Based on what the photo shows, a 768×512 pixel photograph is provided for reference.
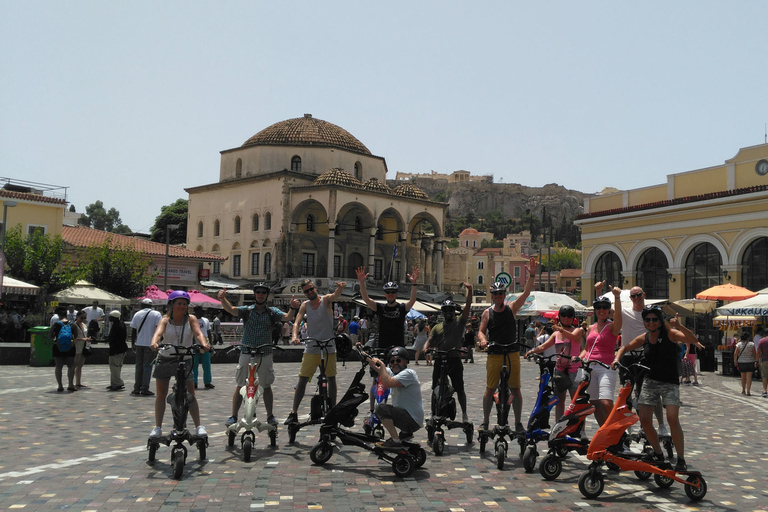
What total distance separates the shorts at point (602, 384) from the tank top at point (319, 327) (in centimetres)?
294

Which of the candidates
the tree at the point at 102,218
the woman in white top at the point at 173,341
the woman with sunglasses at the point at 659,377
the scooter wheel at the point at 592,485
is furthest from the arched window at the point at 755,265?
the tree at the point at 102,218

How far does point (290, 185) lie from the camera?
178 ft

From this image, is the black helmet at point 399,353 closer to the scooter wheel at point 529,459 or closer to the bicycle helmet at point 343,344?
the bicycle helmet at point 343,344

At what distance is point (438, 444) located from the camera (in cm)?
835

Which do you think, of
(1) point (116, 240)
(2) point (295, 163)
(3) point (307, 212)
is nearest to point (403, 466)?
(1) point (116, 240)

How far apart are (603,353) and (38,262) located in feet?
107

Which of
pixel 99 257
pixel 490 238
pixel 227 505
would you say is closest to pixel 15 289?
pixel 99 257

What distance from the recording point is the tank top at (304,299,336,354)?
353 inches

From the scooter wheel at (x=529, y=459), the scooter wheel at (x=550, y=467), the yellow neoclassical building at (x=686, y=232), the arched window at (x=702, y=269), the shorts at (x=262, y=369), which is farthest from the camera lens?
the arched window at (x=702, y=269)

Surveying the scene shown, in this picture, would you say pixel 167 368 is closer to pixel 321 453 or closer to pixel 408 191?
pixel 321 453

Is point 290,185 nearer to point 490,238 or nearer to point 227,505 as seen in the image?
point 227,505

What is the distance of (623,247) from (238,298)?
80.2 ft

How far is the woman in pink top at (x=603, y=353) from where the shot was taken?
8.00 m

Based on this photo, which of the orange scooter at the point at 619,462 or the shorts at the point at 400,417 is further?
the shorts at the point at 400,417
